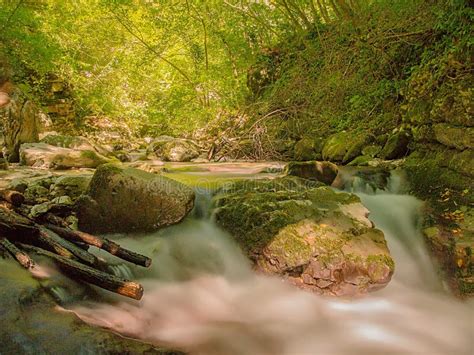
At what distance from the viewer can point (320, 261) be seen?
9.96 ft

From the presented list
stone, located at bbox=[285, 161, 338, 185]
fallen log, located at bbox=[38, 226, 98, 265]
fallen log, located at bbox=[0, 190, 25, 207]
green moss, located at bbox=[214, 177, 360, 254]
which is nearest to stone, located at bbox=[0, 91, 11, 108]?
fallen log, located at bbox=[0, 190, 25, 207]

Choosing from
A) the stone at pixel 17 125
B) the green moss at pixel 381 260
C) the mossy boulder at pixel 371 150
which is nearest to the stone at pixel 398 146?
the mossy boulder at pixel 371 150

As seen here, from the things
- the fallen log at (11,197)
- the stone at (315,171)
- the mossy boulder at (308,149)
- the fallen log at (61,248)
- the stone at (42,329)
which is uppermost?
the mossy boulder at (308,149)

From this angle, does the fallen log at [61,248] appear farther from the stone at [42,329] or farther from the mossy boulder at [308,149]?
the mossy boulder at [308,149]

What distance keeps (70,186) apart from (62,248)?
2.03 m

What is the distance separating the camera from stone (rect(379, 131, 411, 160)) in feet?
18.0

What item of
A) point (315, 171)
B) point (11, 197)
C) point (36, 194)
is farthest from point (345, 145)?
point (11, 197)

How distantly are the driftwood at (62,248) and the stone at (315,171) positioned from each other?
283 centimetres

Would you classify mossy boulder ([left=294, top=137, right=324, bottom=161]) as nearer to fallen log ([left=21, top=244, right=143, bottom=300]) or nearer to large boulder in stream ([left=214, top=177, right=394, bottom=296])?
large boulder in stream ([left=214, top=177, right=394, bottom=296])

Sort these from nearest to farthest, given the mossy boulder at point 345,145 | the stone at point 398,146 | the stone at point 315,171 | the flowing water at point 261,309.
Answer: the flowing water at point 261,309 < the stone at point 315,171 < the stone at point 398,146 < the mossy boulder at point 345,145

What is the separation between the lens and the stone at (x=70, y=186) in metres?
4.17

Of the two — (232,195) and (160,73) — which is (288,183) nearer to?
(232,195)

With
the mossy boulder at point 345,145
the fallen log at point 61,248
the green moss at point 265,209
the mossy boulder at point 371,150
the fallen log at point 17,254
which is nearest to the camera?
the fallen log at point 17,254

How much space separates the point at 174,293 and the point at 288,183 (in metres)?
2.17
